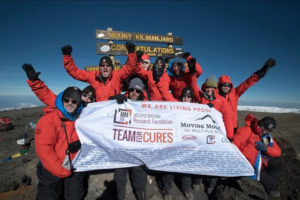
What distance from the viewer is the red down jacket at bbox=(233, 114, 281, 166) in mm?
3708

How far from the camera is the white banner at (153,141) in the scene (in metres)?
3.08

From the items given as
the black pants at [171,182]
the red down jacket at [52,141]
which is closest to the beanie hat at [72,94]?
the red down jacket at [52,141]

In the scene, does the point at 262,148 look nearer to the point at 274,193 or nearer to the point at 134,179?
the point at 274,193

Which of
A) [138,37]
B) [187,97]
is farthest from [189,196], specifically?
[138,37]

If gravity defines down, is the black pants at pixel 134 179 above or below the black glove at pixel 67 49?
below

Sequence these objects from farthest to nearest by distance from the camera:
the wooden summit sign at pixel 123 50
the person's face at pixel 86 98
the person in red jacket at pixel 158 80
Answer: the wooden summit sign at pixel 123 50 → the person in red jacket at pixel 158 80 → the person's face at pixel 86 98

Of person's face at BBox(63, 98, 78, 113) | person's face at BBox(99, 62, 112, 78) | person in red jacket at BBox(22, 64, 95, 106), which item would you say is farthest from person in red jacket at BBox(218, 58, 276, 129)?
person in red jacket at BBox(22, 64, 95, 106)

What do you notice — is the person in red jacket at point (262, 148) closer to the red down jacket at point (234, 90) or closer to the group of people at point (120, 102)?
the group of people at point (120, 102)

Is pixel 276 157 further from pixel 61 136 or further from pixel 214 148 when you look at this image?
pixel 61 136

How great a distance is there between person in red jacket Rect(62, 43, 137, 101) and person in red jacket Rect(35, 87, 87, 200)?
4.40ft

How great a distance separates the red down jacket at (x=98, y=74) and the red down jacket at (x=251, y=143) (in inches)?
158

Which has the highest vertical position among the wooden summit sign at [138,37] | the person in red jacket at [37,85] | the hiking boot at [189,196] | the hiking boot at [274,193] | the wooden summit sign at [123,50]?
the wooden summit sign at [138,37]

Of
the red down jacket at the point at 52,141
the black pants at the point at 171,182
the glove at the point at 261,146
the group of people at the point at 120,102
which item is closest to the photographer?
the red down jacket at the point at 52,141

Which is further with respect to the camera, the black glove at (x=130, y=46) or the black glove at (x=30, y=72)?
the black glove at (x=130, y=46)
